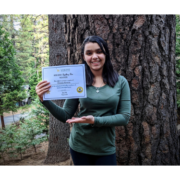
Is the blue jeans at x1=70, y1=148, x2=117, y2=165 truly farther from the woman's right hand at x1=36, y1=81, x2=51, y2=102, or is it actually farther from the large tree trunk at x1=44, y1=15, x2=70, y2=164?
the large tree trunk at x1=44, y1=15, x2=70, y2=164

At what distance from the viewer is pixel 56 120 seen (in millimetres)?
2814

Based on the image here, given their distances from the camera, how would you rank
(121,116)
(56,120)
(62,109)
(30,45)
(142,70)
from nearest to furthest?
(121,116), (62,109), (142,70), (56,120), (30,45)

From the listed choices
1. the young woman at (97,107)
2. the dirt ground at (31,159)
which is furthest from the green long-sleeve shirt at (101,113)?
the dirt ground at (31,159)

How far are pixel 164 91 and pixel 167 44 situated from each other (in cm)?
44

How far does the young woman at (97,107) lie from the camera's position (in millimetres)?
1026

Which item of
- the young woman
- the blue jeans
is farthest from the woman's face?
the blue jeans

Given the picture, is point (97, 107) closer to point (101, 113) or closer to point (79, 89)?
point (101, 113)

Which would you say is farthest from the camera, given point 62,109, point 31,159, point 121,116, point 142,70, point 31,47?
point 31,47

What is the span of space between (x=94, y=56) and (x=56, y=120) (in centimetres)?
203

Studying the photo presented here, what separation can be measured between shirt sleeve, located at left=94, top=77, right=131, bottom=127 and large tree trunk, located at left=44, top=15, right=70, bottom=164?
1871 millimetres

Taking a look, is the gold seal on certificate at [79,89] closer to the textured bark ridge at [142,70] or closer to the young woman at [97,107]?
the young woman at [97,107]

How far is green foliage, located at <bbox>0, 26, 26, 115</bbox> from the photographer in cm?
381

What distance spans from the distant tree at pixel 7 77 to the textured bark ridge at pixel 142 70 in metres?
3.00

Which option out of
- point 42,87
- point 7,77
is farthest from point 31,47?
point 42,87
